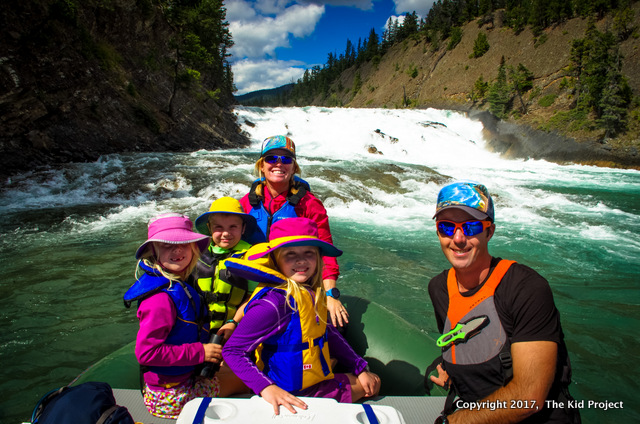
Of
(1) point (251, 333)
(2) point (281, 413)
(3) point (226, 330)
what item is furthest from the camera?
(3) point (226, 330)

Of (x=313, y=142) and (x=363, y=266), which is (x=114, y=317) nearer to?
(x=363, y=266)

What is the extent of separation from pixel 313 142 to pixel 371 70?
66.3m

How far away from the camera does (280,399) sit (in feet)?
5.12

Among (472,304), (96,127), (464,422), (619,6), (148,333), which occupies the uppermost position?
(619,6)

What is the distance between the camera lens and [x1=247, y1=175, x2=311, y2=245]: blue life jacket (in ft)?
9.00

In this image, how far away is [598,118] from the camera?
24.8 metres

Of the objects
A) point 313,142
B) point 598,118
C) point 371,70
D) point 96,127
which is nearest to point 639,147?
point 598,118

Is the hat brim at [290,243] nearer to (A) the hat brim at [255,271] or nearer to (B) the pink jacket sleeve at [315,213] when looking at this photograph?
(A) the hat brim at [255,271]

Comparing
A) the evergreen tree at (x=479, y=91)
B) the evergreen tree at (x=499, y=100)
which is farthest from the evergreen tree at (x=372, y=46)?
the evergreen tree at (x=499, y=100)

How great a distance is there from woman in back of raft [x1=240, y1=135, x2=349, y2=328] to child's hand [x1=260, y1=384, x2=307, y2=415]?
47.4 inches

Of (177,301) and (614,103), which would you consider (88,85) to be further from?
(614,103)

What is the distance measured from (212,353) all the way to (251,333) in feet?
1.36

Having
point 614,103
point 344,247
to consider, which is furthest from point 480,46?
point 344,247

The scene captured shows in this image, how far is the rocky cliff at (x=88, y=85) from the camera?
10.4m
